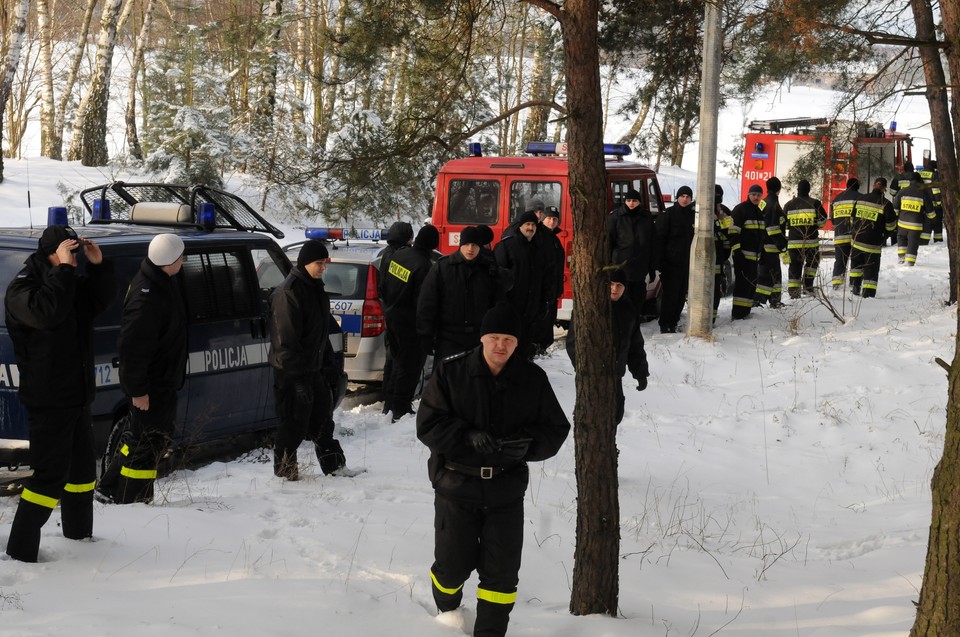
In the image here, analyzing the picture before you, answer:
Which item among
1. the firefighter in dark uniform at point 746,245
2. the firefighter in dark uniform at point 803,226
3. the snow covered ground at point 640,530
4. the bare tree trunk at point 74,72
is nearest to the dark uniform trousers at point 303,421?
the snow covered ground at point 640,530

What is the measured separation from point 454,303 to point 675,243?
5.68m

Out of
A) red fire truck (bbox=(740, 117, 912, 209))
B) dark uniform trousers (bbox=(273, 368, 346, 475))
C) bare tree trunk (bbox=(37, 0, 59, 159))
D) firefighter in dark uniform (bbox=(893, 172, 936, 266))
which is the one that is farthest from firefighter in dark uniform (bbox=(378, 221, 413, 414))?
bare tree trunk (bbox=(37, 0, 59, 159))

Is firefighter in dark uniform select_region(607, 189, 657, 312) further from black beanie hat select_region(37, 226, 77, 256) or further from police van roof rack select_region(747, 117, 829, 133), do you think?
police van roof rack select_region(747, 117, 829, 133)

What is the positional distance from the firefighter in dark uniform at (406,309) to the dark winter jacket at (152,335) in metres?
3.35

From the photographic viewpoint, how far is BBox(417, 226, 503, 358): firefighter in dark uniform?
8.53m

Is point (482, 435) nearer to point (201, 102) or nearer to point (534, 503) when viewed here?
point (534, 503)

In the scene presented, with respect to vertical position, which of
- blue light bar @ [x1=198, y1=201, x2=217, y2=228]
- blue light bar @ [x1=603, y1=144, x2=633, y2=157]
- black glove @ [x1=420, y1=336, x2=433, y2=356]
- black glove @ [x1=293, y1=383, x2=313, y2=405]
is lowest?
black glove @ [x1=293, y1=383, x2=313, y2=405]

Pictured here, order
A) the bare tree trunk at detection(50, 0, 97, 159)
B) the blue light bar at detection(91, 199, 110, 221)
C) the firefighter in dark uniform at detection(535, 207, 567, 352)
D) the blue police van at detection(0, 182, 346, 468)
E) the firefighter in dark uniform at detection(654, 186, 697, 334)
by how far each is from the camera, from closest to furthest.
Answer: the blue police van at detection(0, 182, 346, 468) < the blue light bar at detection(91, 199, 110, 221) < the firefighter in dark uniform at detection(535, 207, 567, 352) < the firefighter in dark uniform at detection(654, 186, 697, 334) < the bare tree trunk at detection(50, 0, 97, 159)

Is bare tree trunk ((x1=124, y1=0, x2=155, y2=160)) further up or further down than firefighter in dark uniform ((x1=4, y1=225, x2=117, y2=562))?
further up

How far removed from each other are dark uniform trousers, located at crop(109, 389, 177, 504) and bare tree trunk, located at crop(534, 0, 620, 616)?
2.36m

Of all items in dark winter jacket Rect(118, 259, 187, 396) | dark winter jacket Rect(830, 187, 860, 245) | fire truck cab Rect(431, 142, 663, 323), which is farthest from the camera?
dark winter jacket Rect(830, 187, 860, 245)

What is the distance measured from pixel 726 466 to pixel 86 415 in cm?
574

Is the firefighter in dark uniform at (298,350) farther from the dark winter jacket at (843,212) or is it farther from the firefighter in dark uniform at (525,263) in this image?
the dark winter jacket at (843,212)

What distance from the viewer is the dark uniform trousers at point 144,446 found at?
6.05 metres
